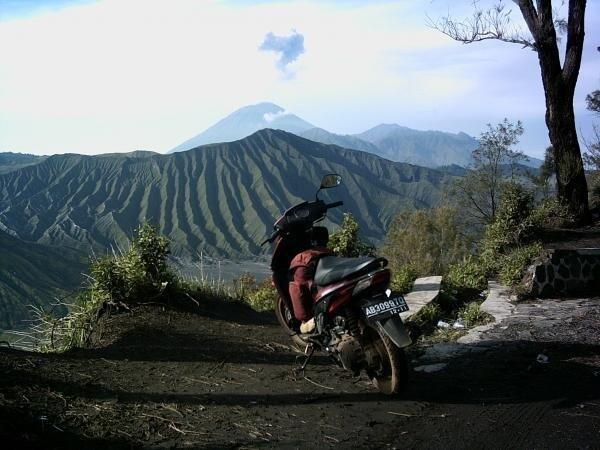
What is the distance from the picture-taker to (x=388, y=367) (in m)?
4.11

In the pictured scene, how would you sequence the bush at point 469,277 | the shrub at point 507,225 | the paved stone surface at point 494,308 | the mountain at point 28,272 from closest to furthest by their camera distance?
the paved stone surface at point 494,308 < the bush at point 469,277 < the shrub at point 507,225 < the mountain at point 28,272

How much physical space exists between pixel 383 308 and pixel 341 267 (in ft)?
1.64

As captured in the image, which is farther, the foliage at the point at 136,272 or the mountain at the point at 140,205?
the mountain at the point at 140,205

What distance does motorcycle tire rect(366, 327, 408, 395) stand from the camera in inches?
154

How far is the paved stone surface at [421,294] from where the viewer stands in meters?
7.26

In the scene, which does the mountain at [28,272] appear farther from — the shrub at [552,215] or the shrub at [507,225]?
the shrub at [507,225]

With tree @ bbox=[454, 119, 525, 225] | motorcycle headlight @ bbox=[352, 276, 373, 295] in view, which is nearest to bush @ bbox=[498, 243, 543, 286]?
motorcycle headlight @ bbox=[352, 276, 373, 295]

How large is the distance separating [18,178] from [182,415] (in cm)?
20521

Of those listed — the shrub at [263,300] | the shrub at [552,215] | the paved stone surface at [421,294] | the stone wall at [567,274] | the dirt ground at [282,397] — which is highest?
the shrub at [552,215]

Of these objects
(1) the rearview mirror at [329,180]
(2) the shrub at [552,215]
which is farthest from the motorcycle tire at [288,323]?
(2) the shrub at [552,215]

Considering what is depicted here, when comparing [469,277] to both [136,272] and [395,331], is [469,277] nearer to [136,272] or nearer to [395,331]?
[136,272]

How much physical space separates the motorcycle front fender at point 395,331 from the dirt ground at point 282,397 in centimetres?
52

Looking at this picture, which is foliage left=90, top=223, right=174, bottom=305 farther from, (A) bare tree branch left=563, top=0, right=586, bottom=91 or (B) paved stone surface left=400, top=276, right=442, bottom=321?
(A) bare tree branch left=563, top=0, right=586, bottom=91

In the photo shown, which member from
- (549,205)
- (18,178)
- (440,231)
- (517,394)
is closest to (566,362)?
(517,394)
